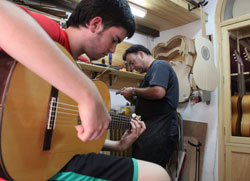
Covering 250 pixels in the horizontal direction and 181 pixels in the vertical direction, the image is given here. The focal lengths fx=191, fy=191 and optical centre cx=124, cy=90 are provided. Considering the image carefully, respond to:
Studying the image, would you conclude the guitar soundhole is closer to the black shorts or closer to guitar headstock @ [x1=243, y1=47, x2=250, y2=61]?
guitar headstock @ [x1=243, y1=47, x2=250, y2=61]

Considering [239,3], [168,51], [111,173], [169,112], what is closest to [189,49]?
[168,51]

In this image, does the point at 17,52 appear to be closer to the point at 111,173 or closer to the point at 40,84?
the point at 40,84

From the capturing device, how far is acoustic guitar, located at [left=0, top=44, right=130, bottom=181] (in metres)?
0.50

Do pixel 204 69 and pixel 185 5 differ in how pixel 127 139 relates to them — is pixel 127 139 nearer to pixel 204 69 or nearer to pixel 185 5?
pixel 204 69

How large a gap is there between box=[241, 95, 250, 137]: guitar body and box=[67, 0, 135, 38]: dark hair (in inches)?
61.8

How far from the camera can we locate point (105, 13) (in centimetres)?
95

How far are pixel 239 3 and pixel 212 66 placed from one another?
2.71ft

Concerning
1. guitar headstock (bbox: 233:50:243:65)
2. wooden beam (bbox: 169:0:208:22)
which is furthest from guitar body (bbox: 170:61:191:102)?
wooden beam (bbox: 169:0:208:22)

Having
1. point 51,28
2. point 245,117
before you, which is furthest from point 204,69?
point 51,28

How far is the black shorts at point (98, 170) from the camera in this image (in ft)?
2.23

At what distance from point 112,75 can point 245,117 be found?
4.97ft

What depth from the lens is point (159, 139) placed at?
1.69 meters

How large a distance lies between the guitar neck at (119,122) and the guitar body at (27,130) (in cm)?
40

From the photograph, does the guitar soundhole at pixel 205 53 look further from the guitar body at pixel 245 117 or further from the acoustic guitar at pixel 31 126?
the acoustic guitar at pixel 31 126
